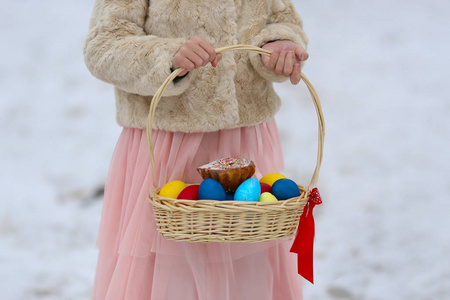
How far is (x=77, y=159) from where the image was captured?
241cm

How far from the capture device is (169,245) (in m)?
1.05

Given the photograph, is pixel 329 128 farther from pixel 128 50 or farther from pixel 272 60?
pixel 128 50

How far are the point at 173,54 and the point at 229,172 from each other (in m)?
0.25

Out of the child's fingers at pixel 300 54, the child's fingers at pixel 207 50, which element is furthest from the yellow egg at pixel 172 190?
the child's fingers at pixel 300 54

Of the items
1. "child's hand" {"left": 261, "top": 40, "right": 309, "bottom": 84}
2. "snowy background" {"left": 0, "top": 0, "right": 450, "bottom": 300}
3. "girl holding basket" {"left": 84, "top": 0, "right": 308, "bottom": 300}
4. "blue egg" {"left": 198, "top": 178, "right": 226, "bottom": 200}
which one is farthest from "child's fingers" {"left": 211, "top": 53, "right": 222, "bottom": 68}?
"snowy background" {"left": 0, "top": 0, "right": 450, "bottom": 300}

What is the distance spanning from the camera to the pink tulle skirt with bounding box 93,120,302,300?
3.49 feet

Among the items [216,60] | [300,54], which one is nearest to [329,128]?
[300,54]

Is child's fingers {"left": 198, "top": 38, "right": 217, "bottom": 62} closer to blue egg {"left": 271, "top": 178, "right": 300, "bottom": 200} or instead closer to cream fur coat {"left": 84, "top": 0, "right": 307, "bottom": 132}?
cream fur coat {"left": 84, "top": 0, "right": 307, "bottom": 132}

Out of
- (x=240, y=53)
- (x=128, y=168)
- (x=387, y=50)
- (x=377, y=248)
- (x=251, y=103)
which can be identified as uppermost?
(x=387, y=50)

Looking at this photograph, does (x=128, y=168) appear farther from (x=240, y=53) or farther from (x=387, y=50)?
(x=387, y=50)

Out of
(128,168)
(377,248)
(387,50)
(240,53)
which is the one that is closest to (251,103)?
(240,53)

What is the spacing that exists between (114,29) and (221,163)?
347 millimetres

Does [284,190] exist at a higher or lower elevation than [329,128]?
lower

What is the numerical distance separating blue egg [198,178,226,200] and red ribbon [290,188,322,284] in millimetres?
180
